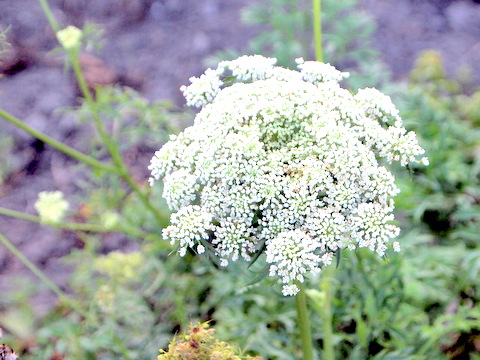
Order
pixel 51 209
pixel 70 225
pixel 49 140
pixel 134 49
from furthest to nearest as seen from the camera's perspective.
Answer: pixel 134 49
pixel 70 225
pixel 51 209
pixel 49 140

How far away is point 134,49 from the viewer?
7.02 metres

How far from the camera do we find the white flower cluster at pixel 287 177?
221cm

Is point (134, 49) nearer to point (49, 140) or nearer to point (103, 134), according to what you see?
point (103, 134)

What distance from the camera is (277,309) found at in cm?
401

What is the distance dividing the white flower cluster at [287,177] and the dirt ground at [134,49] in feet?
11.8

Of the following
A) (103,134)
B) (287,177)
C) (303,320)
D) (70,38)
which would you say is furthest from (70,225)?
(287,177)

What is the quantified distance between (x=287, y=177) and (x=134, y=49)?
5.29m

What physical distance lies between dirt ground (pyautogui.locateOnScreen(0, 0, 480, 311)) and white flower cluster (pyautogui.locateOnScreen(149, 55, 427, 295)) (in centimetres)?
359

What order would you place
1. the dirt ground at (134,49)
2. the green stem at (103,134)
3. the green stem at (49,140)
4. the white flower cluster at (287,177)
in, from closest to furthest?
1. the white flower cluster at (287,177)
2. the green stem at (49,140)
3. the green stem at (103,134)
4. the dirt ground at (134,49)

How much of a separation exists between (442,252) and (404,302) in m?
0.49

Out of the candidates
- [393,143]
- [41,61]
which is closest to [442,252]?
[393,143]

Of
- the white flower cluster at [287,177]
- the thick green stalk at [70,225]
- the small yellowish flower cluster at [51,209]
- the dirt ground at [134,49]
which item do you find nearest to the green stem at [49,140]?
A: the small yellowish flower cluster at [51,209]

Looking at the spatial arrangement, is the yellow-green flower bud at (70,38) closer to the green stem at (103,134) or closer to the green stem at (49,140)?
the green stem at (103,134)

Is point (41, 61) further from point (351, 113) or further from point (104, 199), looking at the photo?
point (351, 113)
